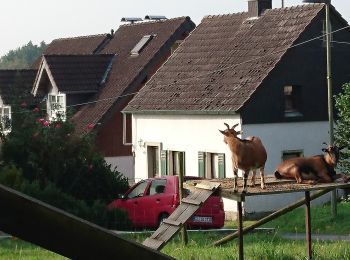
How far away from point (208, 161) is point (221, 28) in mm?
7218

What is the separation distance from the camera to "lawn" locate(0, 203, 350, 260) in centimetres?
1226

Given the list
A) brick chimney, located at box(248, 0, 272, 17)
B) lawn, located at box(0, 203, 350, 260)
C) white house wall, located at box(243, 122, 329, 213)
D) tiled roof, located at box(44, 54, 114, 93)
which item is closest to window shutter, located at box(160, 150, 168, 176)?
white house wall, located at box(243, 122, 329, 213)

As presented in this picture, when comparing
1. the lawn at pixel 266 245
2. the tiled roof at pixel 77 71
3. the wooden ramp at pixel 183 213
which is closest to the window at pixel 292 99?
the lawn at pixel 266 245

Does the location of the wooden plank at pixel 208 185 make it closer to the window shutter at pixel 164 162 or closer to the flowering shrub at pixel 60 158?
the flowering shrub at pixel 60 158

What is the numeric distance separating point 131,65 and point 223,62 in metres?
9.31

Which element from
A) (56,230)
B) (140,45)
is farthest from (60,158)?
(56,230)

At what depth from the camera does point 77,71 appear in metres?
50.9

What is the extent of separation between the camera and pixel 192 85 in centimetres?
4141

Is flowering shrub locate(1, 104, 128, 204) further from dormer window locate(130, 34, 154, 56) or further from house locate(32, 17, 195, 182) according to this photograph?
dormer window locate(130, 34, 154, 56)

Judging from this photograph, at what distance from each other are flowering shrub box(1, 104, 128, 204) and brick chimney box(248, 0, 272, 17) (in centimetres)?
1444

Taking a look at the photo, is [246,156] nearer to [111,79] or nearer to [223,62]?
[223,62]

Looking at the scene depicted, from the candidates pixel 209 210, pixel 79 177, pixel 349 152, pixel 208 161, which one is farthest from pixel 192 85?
pixel 209 210

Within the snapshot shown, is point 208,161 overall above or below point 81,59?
below

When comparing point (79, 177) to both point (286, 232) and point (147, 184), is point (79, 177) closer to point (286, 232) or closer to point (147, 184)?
point (147, 184)
